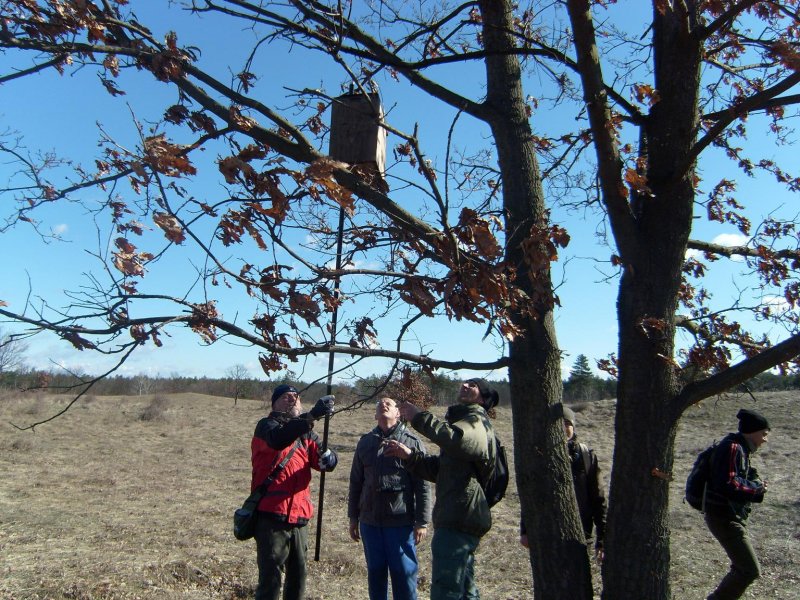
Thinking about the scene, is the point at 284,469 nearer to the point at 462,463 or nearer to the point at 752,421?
the point at 462,463

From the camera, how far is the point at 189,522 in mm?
8820

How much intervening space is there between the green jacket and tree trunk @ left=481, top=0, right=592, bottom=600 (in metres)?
0.42

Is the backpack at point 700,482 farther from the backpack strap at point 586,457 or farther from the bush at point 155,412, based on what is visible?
the bush at point 155,412

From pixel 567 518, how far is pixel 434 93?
8.18 ft

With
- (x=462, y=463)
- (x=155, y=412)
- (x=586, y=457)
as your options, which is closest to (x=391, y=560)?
(x=462, y=463)

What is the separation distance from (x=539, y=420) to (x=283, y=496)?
197 cm

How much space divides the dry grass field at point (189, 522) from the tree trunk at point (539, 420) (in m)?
1.83

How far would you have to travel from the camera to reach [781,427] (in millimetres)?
17906

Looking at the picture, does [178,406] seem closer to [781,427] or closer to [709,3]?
[781,427]

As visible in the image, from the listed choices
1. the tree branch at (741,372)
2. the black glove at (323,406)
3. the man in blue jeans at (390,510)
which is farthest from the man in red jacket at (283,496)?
the tree branch at (741,372)

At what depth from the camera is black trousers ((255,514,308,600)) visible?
13.7 feet

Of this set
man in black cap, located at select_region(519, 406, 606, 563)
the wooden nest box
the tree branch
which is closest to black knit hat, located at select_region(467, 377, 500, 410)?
man in black cap, located at select_region(519, 406, 606, 563)

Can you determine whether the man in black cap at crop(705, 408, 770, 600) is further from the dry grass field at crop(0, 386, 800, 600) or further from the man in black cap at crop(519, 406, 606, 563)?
the man in black cap at crop(519, 406, 606, 563)

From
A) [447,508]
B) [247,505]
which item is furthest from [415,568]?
[247,505]
